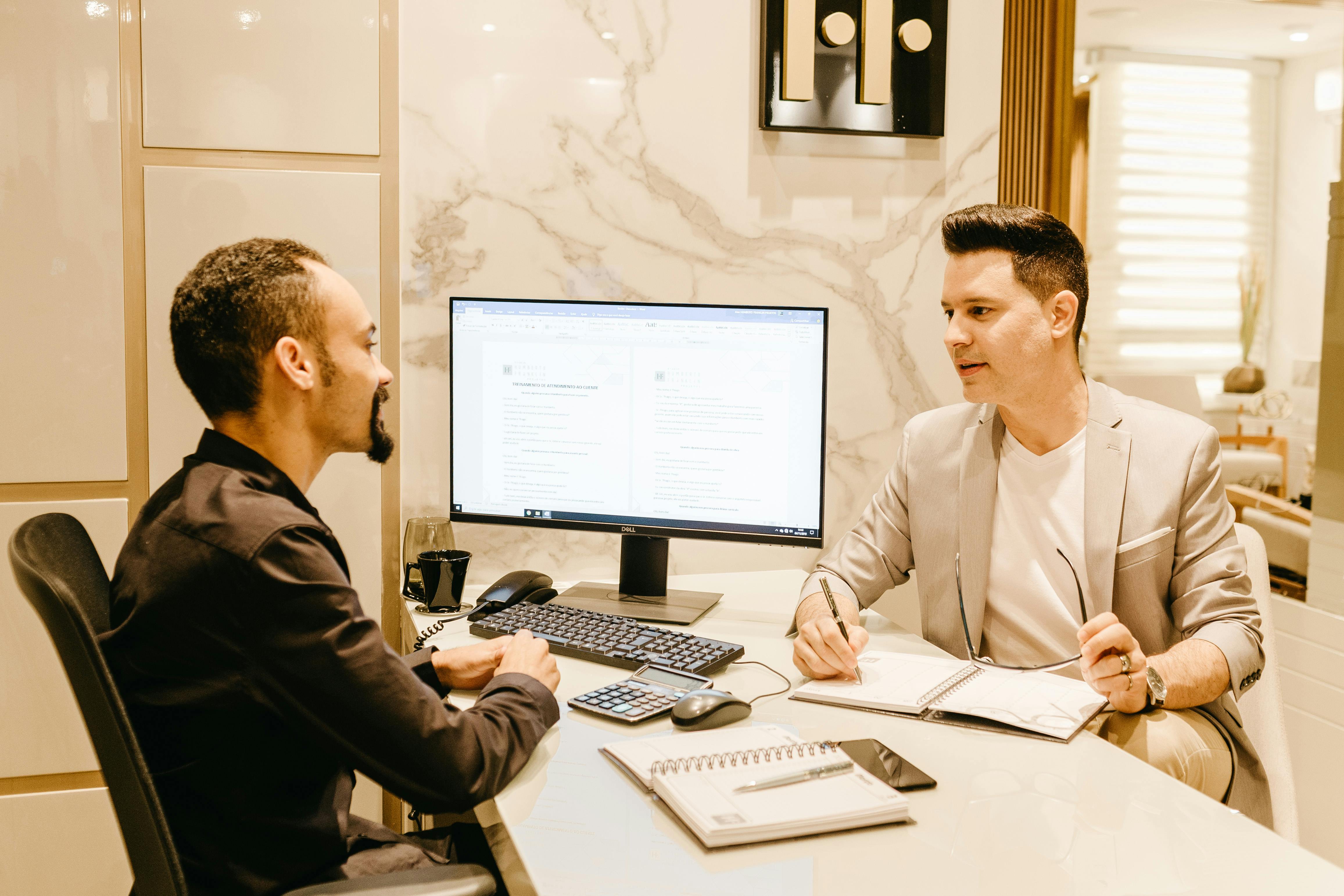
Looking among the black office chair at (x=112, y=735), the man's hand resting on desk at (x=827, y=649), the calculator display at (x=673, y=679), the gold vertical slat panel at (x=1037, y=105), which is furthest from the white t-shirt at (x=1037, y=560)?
the black office chair at (x=112, y=735)

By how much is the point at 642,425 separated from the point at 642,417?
2 cm

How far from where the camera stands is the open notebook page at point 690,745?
1.12m

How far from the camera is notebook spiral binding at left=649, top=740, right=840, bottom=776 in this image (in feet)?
3.54

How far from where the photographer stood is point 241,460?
1.13m

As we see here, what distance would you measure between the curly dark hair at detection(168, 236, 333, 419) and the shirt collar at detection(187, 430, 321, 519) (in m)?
0.04

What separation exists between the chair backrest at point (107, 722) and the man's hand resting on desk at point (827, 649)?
85 cm

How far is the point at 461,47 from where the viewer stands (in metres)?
2.02

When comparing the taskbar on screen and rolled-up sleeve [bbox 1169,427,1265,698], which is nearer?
rolled-up sleeve [bbox 1169,427,1265,698]

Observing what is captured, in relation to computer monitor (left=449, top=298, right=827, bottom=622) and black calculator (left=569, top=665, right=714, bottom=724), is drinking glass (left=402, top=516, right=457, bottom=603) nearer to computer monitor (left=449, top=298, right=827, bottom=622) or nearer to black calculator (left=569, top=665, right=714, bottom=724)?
computer monitor (left=449, top=298, right=827, bottom=622)

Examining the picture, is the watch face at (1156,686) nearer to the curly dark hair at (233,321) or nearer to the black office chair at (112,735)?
the black office chair at (112,735)

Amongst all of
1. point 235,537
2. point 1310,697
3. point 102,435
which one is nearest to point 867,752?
point 235,537

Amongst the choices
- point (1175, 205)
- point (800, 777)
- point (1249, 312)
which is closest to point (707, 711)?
point (800, 777)

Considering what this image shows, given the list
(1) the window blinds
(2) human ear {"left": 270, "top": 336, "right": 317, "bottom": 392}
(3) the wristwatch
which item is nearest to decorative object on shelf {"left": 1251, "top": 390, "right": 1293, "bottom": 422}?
(1) the window blinds

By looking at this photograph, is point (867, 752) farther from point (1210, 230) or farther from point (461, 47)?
point (1210, 230)
